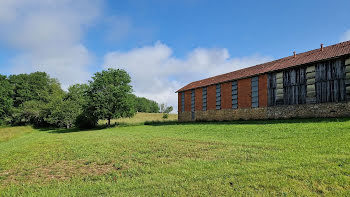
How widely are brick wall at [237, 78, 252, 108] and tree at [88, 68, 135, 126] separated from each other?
1788cm

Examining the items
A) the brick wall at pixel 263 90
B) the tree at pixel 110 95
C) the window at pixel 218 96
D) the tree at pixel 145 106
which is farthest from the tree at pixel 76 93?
the tree at pixel 145 106

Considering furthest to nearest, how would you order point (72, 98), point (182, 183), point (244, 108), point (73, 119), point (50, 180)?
1. point (72, 98)
2. point (73, 119)
3. point (244, 108)
4. point (50, 180)
5. point (182, 183)

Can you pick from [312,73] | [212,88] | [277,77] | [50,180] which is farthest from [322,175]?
[212,88]

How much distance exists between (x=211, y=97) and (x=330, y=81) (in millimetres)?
15725

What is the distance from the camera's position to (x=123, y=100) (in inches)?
1337

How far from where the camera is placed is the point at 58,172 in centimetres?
727

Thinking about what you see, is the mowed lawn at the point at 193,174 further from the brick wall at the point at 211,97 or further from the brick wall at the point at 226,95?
the brick wall at the point at 211,97

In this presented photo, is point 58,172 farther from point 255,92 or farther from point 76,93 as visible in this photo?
point 76,93

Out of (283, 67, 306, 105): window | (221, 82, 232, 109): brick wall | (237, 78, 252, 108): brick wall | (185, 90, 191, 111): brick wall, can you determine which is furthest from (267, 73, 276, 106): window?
(185, 90, 191, 111): brick wall

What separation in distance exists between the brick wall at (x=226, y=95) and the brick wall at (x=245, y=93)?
157cm

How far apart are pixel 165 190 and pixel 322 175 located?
393 cm

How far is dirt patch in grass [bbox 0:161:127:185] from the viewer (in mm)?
6732

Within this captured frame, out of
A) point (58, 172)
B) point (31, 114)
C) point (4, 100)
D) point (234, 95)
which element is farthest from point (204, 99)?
point (4, 100)

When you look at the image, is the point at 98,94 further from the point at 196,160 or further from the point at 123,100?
the point at 196,160
